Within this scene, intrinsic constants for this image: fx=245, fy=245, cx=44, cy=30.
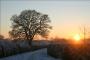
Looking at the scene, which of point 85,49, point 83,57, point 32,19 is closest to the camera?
point 83,57

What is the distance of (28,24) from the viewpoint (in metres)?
60.7

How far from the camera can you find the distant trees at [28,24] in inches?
2373

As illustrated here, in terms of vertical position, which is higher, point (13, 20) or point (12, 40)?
point (13, 20)

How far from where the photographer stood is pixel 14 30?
60.6 m

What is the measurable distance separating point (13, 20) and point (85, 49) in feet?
94.4

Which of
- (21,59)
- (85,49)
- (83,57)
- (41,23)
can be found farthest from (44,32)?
(21,59)

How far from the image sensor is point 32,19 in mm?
60312

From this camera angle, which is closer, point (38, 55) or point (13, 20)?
point (38, 55)

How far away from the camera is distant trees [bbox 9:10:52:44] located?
60281 millimetres

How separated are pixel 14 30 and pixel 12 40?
3593 millimetres

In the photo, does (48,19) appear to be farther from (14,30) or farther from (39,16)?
(14,30)

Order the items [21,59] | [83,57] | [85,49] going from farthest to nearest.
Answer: [85,49] → [83,57] → [21,59]

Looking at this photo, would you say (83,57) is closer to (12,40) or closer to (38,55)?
(38,55)

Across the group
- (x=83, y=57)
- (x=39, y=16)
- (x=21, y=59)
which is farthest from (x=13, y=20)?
(x=21, y=59)
